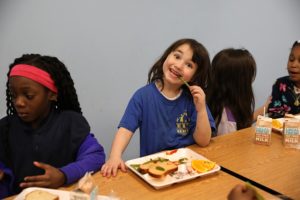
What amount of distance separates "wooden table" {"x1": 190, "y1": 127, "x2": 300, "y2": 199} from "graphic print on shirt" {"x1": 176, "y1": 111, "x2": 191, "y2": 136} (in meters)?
0.12

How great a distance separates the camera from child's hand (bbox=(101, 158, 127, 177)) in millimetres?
1118

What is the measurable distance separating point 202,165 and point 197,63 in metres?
0.54

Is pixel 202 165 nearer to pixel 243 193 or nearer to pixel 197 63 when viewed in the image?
pixel 243 193

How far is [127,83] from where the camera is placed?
2.26m

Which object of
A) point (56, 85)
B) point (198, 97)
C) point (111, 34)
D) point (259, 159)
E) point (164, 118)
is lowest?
point (259, 159)

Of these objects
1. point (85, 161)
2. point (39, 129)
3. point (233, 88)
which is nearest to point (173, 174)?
point (85, 161)

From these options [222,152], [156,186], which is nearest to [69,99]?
[156,186]

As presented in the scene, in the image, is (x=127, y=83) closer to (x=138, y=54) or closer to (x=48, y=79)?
(x=138, y=54)

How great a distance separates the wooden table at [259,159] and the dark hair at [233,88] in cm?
30

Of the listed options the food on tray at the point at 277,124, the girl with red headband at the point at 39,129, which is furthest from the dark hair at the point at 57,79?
the food on tray at the point at 277,124

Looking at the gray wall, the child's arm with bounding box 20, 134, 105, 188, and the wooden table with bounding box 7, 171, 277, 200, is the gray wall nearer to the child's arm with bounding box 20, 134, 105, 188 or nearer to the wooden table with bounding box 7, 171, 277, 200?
the child's arm with bounding box 20, 134, 105, 188

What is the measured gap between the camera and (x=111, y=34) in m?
2.09

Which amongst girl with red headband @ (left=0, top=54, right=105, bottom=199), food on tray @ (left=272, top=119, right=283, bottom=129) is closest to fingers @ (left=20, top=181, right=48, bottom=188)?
girl with red headband @ (left=0, top=54, right=105, bottom=199)

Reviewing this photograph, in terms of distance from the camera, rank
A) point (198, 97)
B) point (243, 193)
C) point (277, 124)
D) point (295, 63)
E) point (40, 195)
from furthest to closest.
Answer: point (295, 63)
point (277, 124)
point (198, 97)
point (40, 195)
point (243, 193)
